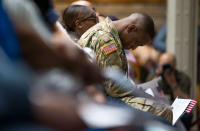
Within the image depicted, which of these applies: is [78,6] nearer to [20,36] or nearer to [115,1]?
[20,36]

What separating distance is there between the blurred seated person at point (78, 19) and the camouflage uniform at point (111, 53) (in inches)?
6.8

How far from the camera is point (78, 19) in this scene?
2.29 metres

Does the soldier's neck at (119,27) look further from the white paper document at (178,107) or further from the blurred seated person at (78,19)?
the white paper document at (178,107)

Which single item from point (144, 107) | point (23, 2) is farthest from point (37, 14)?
point (144, 107)

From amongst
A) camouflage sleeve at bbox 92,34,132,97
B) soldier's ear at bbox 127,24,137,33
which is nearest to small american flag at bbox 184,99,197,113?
Answer: camouflage sleeve at bbox 92,34,132,97

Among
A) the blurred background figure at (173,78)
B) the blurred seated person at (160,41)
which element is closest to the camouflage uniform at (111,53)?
the blurred background figure at (173,78)

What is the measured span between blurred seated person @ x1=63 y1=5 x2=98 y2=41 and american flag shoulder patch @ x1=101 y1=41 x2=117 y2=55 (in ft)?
0.98

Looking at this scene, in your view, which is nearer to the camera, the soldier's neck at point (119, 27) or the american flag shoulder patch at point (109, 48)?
the american flag shoulder patch at point (109, 48)

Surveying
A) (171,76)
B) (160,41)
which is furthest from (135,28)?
(160,41)

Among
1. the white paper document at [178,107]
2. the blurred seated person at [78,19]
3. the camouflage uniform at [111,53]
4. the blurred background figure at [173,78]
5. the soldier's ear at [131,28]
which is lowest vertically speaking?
the blurred background figure at [173,78]

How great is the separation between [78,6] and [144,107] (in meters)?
0.76

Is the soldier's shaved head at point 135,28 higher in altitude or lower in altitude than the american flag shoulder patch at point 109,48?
higher

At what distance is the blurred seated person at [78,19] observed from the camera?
7.50 ft

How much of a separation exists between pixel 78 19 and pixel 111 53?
1.26ft
